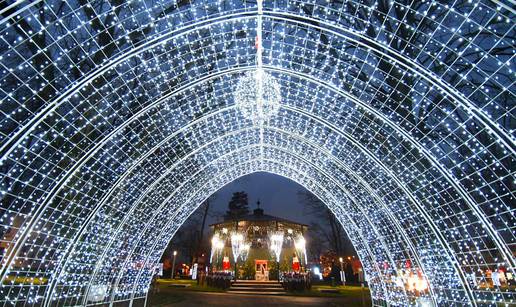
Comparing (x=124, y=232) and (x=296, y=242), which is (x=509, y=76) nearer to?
(x=124, y=232)

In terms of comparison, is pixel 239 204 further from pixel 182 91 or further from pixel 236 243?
pixel 182 91

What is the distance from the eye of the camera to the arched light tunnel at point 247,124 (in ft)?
29.5

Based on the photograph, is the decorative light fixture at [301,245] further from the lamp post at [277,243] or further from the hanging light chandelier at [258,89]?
the hanging light chandelier at [258,89]

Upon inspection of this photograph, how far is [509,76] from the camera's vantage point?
8047 millimetres

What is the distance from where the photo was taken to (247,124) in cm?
1656

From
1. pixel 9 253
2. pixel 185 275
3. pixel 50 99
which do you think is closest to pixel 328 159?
pixel 50 99

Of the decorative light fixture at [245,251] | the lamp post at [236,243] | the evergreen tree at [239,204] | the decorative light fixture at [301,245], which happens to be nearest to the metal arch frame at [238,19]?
the lamp post at [236,243]

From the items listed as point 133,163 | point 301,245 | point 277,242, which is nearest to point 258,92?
point 133,163

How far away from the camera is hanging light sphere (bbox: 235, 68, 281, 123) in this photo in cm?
1198

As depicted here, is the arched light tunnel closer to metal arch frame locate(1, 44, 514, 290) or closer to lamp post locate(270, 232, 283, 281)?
metal arch frame locate(1, 44, 514, 290)

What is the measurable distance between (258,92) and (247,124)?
3.68 metres

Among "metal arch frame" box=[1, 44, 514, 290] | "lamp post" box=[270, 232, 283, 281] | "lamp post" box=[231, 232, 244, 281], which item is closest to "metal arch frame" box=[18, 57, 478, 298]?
"metal arch frame" box=[1, 44, 514, 290]

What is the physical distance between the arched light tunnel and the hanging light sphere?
0.94ft

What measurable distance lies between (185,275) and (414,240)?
154 ft
